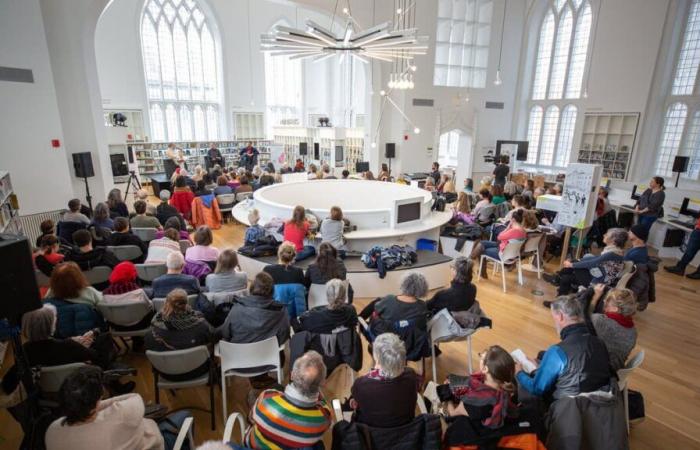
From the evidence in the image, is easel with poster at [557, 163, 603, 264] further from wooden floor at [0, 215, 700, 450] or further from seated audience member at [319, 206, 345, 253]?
seated audience member at [319, 206, 345, 253]

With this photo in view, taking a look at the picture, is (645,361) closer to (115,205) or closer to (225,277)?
(225,277)

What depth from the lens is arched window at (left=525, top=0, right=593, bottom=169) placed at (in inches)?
461

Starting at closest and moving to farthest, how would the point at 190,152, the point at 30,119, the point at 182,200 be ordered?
the point at 30,119 → the point at 182,200 → the point at 190,152

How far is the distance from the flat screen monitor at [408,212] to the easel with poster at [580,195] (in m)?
2.18

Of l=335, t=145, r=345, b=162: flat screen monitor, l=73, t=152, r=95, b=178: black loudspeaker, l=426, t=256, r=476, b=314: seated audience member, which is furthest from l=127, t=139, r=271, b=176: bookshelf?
l=426, t=256, r=476, b=314: seated audience member

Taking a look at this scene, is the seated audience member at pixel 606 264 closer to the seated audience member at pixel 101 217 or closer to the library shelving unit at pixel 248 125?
the seated audience member at pixel 101 217

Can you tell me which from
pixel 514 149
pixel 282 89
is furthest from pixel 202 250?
pixel 282 89

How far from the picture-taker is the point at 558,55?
12.5 m

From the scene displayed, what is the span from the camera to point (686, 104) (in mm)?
9312

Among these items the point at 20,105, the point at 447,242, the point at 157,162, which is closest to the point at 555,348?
the point at 447,242

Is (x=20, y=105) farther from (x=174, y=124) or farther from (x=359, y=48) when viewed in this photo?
(x=174, y=124)

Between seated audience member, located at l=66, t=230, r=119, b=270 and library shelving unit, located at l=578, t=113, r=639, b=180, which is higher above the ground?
library shelving unit, located at l=578, t=113, r=639, b=180

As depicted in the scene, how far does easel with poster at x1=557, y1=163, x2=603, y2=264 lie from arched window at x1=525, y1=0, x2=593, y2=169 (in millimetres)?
7659

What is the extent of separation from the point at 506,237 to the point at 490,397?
385 centimetres
